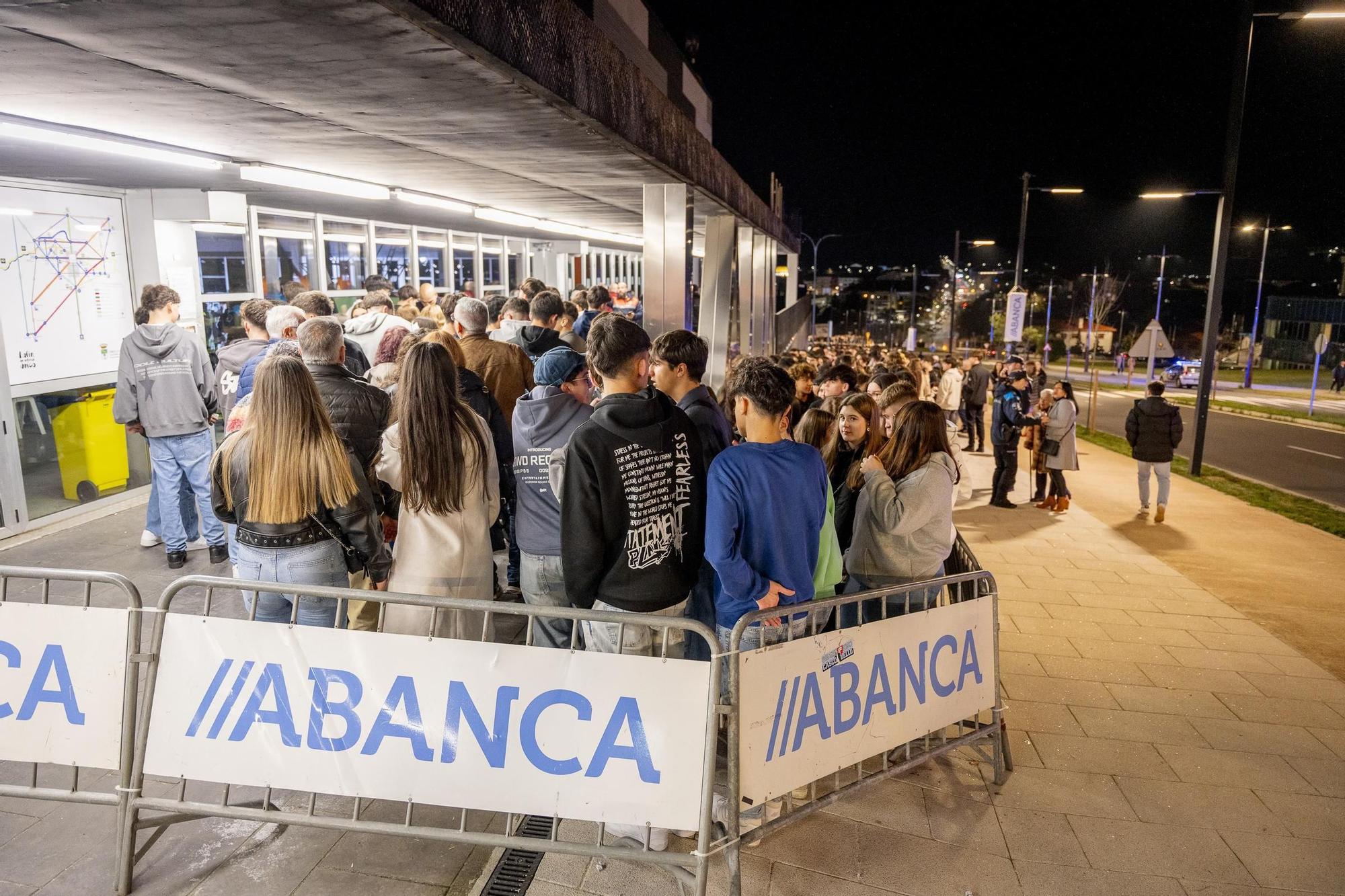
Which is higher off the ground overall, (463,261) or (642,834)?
(463,261)

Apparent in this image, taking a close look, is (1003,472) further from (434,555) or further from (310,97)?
(310,97)

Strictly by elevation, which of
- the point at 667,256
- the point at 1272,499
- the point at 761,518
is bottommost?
the point at 1272,499

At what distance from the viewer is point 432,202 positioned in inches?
396

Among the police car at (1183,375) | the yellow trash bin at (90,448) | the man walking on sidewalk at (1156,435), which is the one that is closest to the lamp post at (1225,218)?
the man walking on sidewalk at (1156,435)

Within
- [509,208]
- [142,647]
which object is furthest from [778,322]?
[142,647]

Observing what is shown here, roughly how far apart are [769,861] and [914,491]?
190 cm

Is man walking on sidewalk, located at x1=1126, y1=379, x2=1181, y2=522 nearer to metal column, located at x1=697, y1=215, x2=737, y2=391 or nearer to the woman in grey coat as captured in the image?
the woman in grey coat

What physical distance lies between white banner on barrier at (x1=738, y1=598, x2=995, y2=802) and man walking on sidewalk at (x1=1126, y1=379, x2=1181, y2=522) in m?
7.69

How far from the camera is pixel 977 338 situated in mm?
89062

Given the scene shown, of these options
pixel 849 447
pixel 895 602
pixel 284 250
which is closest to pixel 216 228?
pixel 284 250

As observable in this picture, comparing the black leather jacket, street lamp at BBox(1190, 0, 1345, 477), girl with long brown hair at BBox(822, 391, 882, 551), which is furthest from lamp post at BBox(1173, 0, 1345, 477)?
the black leather jacket

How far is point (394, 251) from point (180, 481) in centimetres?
850

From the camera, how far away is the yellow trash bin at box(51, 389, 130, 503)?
795 cm

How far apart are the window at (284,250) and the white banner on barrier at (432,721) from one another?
8581 mm
